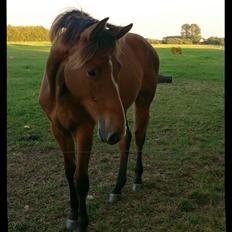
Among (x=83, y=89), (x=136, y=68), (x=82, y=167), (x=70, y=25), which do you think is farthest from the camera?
(x=136, y=68)

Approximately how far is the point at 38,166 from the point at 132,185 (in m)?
1.13

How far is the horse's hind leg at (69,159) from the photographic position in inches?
104

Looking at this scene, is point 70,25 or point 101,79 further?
point 70,25

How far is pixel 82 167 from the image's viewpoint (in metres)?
2.59

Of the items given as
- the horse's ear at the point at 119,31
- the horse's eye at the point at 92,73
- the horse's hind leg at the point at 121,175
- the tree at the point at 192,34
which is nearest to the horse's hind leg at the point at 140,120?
the horse's hind leg at the point at 121,175

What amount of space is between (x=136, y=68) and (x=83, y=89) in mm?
1368

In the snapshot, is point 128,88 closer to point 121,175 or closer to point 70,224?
point 121,175

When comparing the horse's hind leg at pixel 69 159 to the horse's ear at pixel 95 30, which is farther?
the horse's hind leg at pixel 69 159

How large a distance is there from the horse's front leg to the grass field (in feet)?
0.43

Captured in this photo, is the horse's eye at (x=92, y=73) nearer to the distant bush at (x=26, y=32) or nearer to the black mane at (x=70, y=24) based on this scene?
the black mane at (x=70, y=24)

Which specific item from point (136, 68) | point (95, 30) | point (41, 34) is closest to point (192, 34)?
point (136, 68)

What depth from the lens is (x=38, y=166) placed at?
3.97m

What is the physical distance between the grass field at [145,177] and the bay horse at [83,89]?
0.23m
